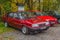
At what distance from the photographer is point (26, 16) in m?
13.4

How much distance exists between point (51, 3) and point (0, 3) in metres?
6.17

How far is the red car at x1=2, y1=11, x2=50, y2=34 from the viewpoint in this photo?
12031mm

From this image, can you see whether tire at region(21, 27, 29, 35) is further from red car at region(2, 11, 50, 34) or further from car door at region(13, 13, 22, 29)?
car door at region(13, 13, 22, 29)

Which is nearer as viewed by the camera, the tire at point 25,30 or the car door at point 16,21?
the tire at point 25,30

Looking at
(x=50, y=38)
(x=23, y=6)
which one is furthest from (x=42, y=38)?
(x=23, y=6)

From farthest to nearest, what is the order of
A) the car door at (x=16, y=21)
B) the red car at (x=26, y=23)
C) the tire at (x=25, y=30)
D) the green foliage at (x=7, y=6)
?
the green foliage at (x=7, y=6), the car door at (x=16, y=21), the tire at (x=25, y=30), the red car at (x=26, y=23)

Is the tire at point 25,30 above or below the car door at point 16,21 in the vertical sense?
below

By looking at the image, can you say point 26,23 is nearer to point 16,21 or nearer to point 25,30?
point 25,30

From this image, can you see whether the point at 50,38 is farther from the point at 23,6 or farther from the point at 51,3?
the point at 51,3

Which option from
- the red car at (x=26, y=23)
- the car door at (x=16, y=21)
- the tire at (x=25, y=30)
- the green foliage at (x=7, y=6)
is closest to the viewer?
the red car at (x=26, y=23)

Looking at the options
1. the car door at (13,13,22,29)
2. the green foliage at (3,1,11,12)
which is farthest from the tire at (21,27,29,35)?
the green foliage at (3,1,11,12)

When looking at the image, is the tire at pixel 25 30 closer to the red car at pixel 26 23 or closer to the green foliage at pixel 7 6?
the red car at pixel 26 23

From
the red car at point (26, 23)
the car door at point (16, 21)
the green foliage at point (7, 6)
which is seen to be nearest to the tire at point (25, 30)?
the red car at point (26, 23)

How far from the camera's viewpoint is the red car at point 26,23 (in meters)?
12.0
